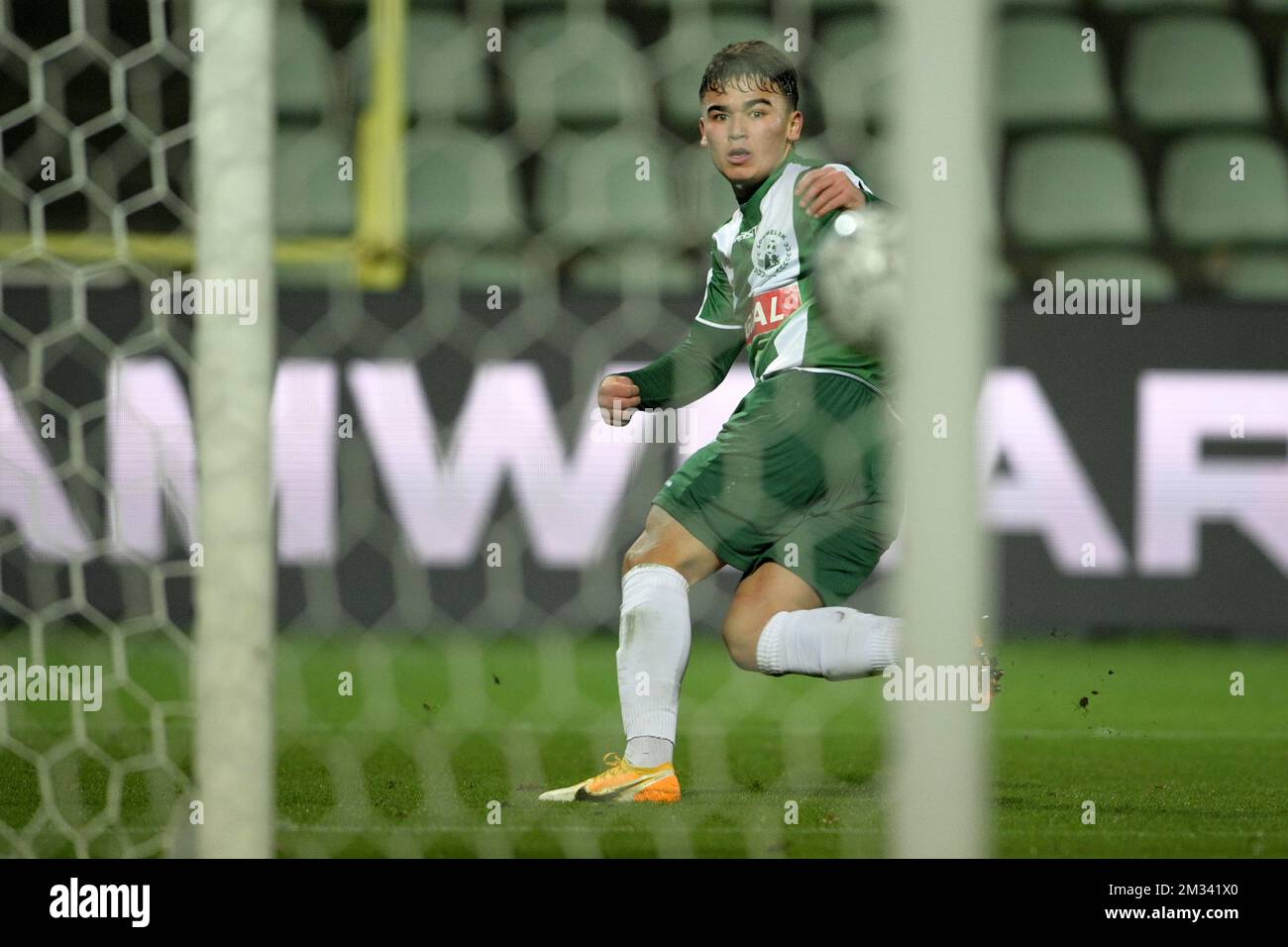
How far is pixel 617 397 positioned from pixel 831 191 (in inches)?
16.0

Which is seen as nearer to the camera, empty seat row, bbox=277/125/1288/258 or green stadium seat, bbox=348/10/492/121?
empty seat row, bbox=277/125/1288/258

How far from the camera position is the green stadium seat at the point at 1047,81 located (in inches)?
204

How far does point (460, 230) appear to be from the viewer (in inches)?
175

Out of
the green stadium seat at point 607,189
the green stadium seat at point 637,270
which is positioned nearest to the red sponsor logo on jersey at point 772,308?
the green stadium seat at point 637,270

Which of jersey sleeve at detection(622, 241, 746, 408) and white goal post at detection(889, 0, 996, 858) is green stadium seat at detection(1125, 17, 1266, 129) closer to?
jersey sleeve at detection(622, 241, 746, 408)

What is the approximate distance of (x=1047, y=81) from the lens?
17.1 feet

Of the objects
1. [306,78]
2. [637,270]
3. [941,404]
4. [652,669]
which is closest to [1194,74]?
[637,270]

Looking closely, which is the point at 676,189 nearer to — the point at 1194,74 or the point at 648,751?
the point at 1194,74

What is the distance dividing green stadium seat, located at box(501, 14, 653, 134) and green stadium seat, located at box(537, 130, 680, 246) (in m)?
0.08

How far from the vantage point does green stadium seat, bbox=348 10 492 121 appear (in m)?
4.48

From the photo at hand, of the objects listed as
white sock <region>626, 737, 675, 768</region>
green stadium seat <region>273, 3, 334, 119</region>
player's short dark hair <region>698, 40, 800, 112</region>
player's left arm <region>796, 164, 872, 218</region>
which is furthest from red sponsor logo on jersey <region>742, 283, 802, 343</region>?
green stadium seat <region>273, 3, 334, 119</region>

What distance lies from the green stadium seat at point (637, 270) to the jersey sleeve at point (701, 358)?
1.85 metres
